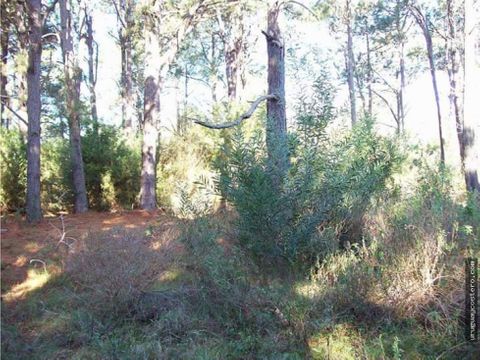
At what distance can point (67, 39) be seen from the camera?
10352 mm

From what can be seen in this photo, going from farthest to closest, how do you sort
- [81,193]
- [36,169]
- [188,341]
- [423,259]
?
[81,193], [36,169], [423,259], [188,341]

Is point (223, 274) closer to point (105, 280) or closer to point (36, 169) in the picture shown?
point (105, 280)

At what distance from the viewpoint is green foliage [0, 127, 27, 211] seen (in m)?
9.80

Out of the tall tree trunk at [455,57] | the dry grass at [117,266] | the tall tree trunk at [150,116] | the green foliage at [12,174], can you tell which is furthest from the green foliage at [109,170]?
the tall tree trunk at [455,57]

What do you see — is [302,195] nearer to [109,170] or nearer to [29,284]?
[29,284]

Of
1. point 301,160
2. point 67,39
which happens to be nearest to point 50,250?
point 301,160

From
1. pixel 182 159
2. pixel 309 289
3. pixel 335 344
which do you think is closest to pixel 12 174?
pixel 182 159

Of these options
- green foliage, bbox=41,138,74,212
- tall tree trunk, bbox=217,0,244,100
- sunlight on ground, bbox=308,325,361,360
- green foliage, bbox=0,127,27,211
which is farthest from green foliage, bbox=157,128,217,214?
tall tree trunk, bbox=217,0,244,100

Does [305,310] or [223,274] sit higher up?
[223,274]

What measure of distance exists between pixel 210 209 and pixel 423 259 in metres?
2.43

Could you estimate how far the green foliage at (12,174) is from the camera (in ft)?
32.1

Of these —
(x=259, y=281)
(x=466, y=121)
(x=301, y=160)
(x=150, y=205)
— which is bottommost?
(x=259, y=281)

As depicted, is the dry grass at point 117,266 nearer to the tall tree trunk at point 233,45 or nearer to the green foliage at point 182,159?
the green foliage at point 182,159

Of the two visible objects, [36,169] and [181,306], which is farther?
[36,169]
